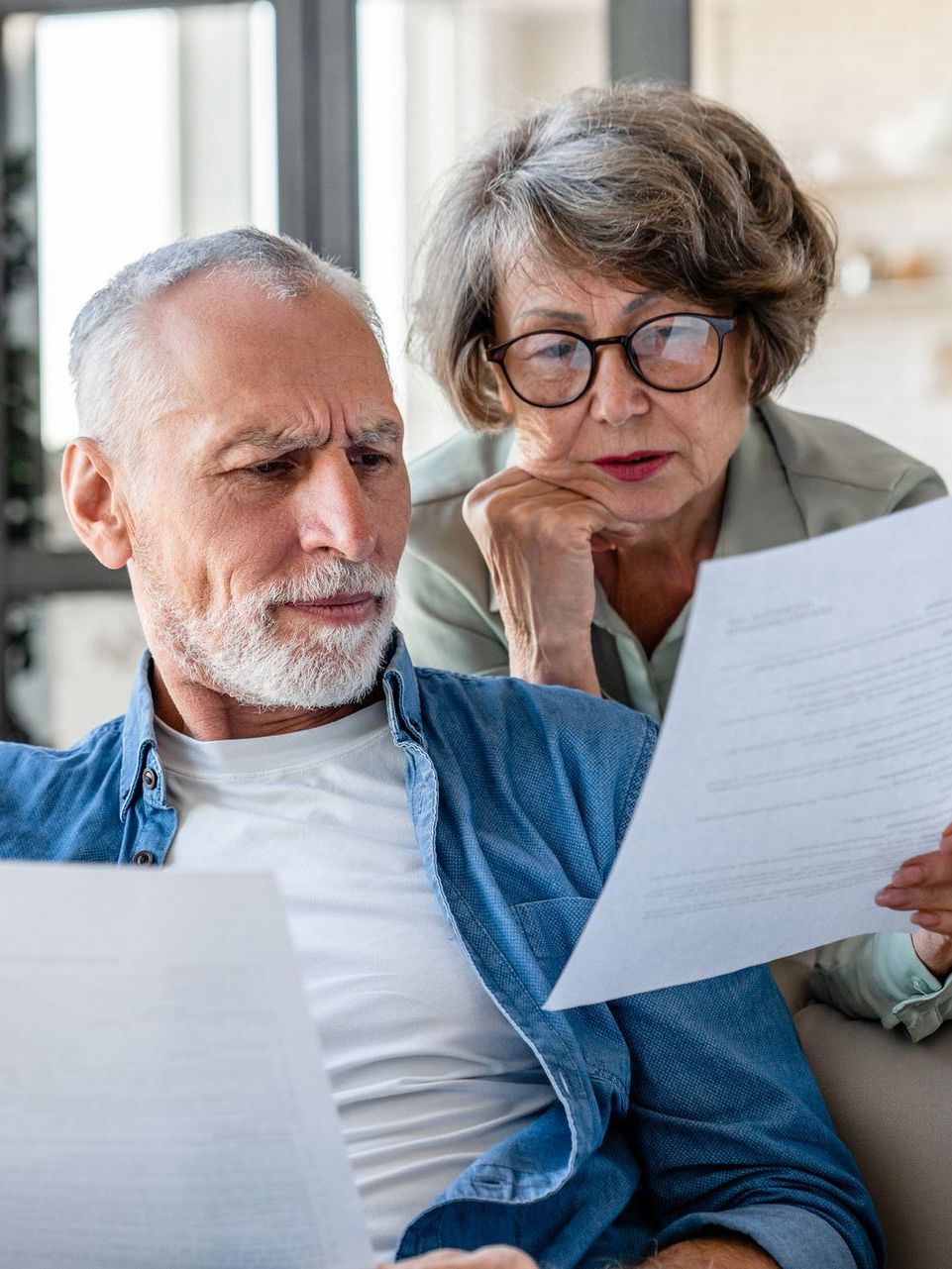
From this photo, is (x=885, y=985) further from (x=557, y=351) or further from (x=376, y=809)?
(x=557, y=351)

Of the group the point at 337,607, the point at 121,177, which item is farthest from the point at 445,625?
the point at 121,177

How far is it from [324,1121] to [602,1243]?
0.44 meters

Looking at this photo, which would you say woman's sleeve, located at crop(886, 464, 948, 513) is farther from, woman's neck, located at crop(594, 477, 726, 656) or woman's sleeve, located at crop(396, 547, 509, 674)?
woman's sleeve, located at crop(396, 547, 509, 674)

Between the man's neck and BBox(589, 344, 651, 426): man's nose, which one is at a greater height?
BBox(589, 344, 651, 426): man's nose

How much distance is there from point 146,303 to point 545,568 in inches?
22.3

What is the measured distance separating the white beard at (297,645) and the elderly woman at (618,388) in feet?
1.26

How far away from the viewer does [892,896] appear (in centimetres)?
104

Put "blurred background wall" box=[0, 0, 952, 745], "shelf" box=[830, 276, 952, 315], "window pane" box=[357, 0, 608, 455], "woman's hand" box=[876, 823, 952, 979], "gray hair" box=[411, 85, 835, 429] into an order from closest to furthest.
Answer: "woman's hand" box=[876, 823, 952, 979]
"gray hair" box=[411, 85, 835, 429]
"blurred background wall" box=[0, 0, 952, 745]
"window pane" box=[357, 0, 608, 455]
"shelf" box=[830, 276, 952, 315]

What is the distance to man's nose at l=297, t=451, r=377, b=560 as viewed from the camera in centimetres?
126

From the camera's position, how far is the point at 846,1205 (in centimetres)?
117

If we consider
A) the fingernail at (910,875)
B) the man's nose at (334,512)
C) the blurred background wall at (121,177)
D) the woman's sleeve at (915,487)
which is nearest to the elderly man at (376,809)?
the man's nose at (334,512)

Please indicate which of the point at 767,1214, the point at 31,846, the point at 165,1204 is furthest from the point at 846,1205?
→ the point at 31,846

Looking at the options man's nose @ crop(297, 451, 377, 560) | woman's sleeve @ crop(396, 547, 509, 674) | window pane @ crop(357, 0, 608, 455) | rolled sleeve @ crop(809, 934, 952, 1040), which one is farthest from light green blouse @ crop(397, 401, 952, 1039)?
window pane @ crop(357, 0, 608, 455)

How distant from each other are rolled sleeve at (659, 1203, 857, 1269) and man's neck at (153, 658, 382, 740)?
0.54 m
